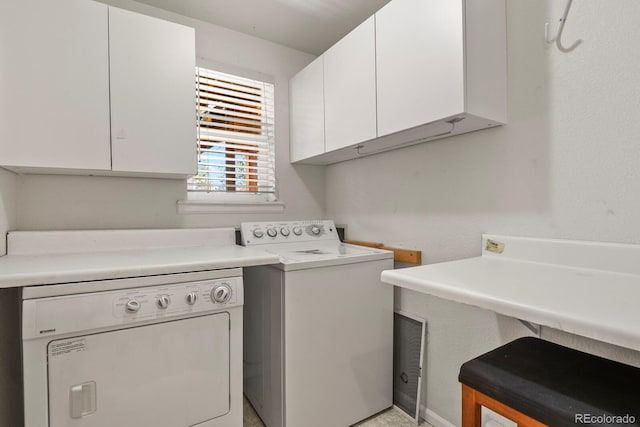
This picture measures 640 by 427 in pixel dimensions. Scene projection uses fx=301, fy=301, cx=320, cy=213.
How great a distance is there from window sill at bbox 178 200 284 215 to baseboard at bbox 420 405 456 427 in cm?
160

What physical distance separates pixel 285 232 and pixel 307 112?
88cm

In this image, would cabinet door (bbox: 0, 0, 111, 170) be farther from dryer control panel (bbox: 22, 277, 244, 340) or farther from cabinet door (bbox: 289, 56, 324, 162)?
cabinet door (bbox: 289, 56, 324, 162)

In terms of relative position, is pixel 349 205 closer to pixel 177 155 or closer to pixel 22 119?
pixel 177 155

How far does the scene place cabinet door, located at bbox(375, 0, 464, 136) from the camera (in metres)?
1.19

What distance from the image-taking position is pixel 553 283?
0.94 meters

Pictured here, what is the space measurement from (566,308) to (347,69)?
1.56 meters

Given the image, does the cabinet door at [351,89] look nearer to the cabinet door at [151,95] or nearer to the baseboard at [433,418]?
the cabinet door at [151,95]

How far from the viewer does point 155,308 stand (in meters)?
1.17

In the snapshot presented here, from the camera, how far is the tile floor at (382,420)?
5.53 ft

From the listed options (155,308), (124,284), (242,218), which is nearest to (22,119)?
(124,284)

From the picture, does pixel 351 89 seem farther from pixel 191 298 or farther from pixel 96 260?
pixel 96 260

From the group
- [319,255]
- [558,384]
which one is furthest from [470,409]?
[319,255]

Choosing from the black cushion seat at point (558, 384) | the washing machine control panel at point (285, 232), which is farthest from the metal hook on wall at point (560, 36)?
the washing machine control panel at point (285, 232)

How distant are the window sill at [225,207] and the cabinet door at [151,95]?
38 centimetres
